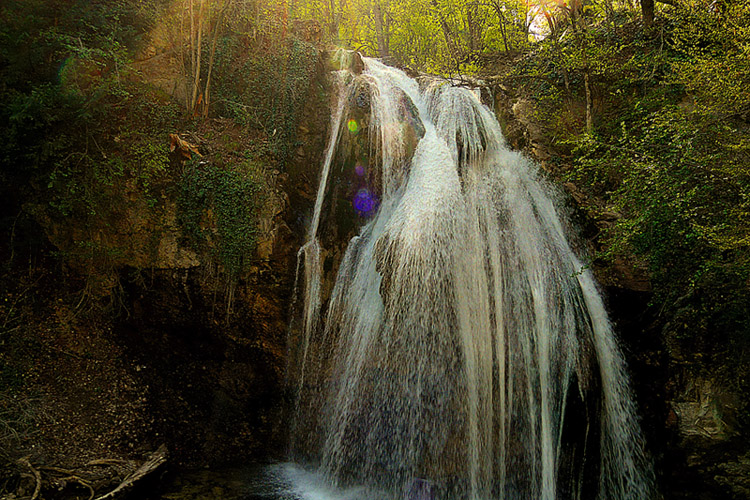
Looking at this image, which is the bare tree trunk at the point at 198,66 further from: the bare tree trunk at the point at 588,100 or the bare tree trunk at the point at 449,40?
the bare tree trunk at the point at 588,100

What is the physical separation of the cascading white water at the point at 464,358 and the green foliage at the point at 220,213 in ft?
Answer: 4.02

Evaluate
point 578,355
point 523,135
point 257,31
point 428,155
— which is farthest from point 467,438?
point 257,31

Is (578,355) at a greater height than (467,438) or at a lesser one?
greater

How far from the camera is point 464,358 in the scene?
6098 millimetres

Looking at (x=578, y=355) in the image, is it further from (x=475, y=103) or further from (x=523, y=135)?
(x=475, y=103)

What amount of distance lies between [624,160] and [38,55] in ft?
32.3

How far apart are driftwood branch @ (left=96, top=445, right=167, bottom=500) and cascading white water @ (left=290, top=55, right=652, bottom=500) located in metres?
2.25

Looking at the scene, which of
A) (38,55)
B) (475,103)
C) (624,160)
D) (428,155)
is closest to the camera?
(624,160)

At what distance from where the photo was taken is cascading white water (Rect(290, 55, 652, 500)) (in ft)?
18.8

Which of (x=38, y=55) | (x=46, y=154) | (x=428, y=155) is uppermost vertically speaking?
(x=38, y=55)

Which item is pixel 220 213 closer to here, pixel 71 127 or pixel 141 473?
pixel 71 127

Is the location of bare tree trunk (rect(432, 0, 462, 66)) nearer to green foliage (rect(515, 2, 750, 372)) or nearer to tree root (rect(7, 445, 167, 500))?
green foliage (rect(515, 2, 750, 372))

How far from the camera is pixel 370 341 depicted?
6.71 m

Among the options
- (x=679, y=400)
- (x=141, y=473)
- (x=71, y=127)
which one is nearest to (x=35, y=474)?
(x=141, y=473)
